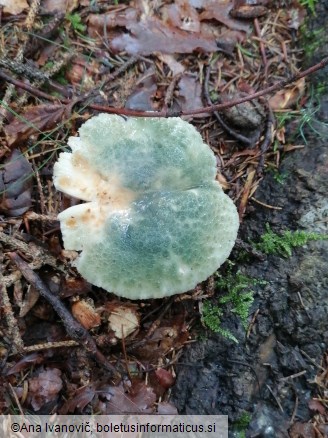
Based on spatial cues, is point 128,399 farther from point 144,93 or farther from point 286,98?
point 286,98

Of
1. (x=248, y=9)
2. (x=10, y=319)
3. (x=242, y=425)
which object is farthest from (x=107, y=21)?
(x=242, y=425)

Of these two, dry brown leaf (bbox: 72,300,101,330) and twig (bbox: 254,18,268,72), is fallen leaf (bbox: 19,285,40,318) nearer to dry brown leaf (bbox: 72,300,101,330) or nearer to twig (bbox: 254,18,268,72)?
dry brown leaf (bbox: 72,300,101,330)

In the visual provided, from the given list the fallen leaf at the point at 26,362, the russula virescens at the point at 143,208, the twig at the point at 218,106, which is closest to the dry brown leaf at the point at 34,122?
the twig at the point at 218,106

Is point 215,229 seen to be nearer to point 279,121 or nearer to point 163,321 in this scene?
point 163,321

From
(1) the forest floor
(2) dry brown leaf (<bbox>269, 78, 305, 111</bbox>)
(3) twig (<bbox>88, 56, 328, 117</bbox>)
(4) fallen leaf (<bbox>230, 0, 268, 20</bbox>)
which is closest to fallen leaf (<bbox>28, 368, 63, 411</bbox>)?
(1) the forest floor

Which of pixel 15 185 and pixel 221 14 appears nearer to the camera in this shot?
pixel 15 185

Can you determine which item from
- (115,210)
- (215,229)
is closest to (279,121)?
(215,229)
